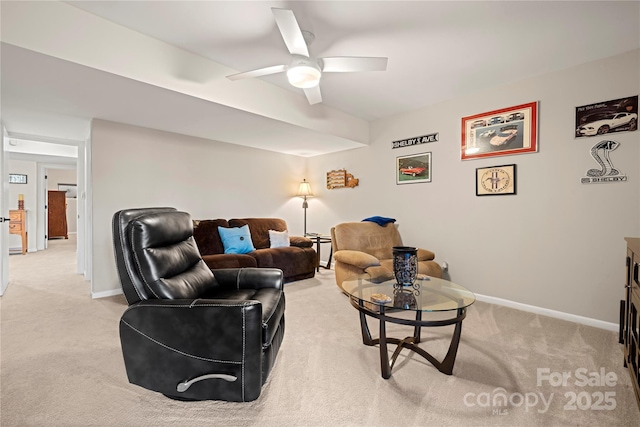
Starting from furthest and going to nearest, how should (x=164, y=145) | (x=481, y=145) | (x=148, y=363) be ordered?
(x=164, y=145), (x=481, y=145), (x=148, y=363)

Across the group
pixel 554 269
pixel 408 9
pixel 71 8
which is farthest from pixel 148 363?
pixel 554 269

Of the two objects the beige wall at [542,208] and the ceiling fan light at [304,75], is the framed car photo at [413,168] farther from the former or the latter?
the ceiling fan light at [304,75]

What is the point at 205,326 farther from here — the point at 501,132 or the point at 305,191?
the point at 305,191

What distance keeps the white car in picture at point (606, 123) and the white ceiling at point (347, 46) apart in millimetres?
538

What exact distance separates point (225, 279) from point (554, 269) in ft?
10.1

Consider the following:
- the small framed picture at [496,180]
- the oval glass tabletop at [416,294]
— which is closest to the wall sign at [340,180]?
the small framed picture at [496,180]

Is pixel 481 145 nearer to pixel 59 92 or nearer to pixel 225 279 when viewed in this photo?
pixel 225 279

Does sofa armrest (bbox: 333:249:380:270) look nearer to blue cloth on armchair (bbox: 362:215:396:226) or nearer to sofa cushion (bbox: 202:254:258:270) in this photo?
blue cloth on armchair (bbox: 362:215:396:226)

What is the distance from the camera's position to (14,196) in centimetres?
638

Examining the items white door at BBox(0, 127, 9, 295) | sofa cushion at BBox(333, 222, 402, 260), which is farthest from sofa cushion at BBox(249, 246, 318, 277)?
white door at BBox(0, 127, 9, 295)

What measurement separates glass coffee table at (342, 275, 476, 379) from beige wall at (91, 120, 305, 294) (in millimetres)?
2916

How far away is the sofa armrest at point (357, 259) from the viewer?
306 centimetres

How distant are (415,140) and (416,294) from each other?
2.46 m

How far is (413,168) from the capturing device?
3.89 m
